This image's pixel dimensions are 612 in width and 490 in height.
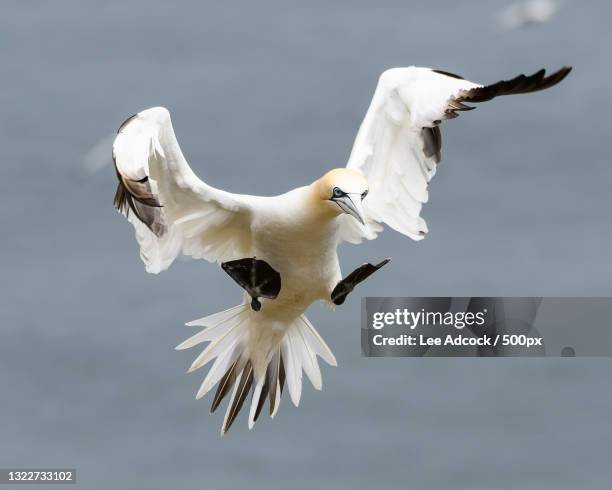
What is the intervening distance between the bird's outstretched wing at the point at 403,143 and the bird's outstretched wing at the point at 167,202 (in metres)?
0.79

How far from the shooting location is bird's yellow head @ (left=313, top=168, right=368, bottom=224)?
12.9 m

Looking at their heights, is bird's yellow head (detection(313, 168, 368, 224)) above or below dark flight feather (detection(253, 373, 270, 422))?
above

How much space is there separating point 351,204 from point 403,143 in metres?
1.25

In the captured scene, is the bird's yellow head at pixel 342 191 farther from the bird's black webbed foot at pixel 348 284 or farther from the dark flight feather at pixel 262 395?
the dark flight feather at pixel 262 395

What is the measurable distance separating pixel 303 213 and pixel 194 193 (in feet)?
2.35

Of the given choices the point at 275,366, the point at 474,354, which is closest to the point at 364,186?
the point at 275,366

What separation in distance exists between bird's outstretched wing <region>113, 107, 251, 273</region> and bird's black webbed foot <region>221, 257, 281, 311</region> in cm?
21

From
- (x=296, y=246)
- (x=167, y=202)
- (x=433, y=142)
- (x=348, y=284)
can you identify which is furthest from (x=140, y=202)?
(x=433, y=142)

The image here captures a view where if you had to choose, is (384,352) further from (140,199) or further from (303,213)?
(140,199)

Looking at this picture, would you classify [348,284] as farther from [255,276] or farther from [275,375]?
[275,375]

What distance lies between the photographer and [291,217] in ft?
43.4

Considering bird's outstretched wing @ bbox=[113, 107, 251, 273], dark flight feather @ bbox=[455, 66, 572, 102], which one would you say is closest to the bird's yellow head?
bird's outstretched wing @ bbox=[113, 107, 251, 273]

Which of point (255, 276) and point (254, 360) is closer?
point (255, 276)

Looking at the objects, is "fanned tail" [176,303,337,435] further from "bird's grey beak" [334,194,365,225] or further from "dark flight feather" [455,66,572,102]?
"dark flight feather" [455,66,572,102]
